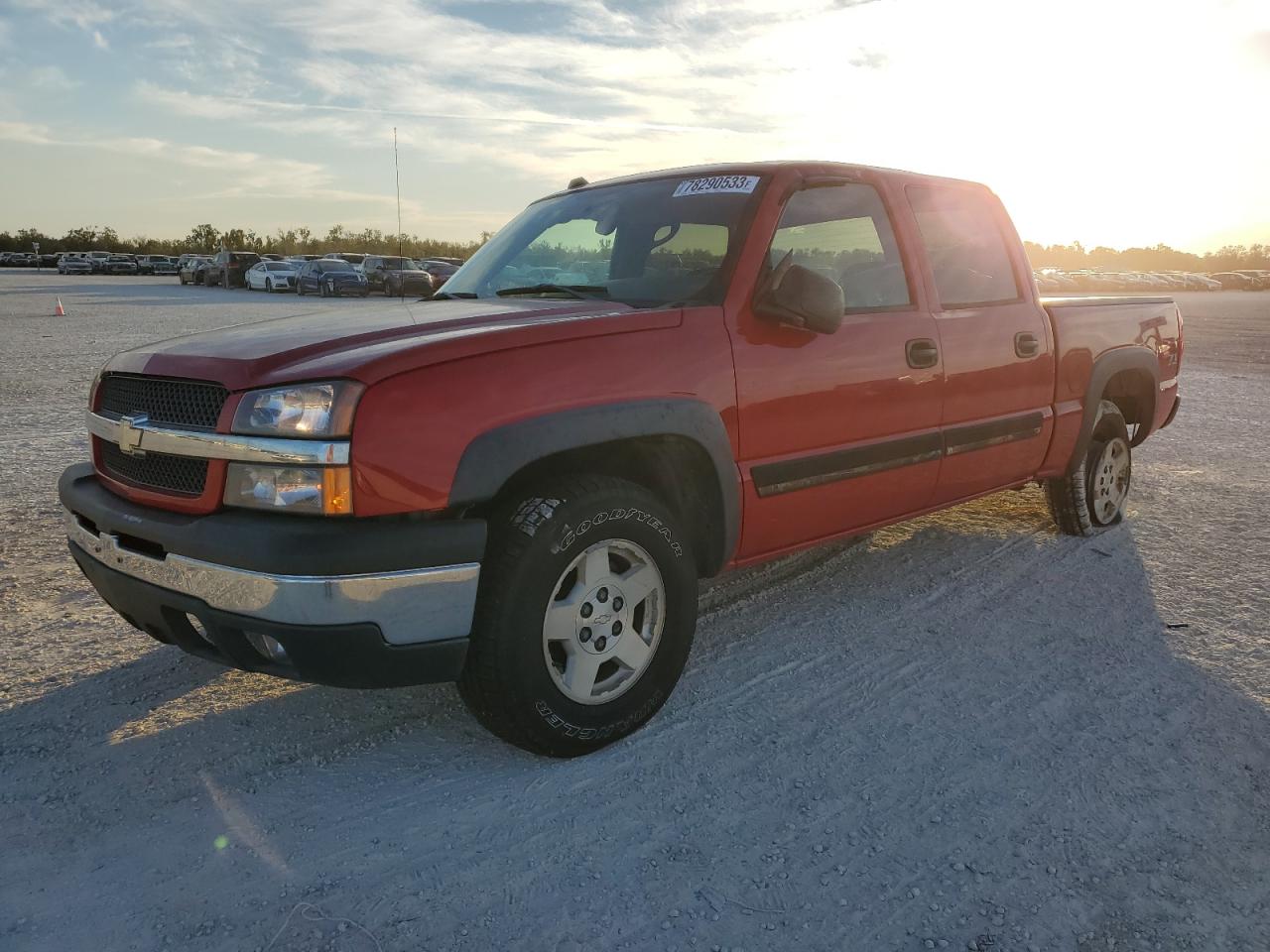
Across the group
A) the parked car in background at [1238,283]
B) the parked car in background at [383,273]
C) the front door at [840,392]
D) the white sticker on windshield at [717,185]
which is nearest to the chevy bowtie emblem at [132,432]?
the front door at [840,392]

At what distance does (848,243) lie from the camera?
389 cm

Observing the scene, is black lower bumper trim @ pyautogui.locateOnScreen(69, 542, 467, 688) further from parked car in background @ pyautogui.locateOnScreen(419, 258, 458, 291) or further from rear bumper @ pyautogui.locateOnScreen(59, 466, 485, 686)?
parked car in background @ pyautogui.locateOnScreen(419, 258, 458, 291)

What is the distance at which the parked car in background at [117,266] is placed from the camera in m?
61.7

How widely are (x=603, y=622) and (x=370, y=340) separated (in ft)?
3.58

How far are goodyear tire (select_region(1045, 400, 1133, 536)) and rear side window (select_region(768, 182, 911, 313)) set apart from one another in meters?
1.86

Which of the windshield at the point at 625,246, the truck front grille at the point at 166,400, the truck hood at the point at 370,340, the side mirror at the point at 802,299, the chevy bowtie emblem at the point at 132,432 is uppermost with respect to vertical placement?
the windshield at the point at 625,246

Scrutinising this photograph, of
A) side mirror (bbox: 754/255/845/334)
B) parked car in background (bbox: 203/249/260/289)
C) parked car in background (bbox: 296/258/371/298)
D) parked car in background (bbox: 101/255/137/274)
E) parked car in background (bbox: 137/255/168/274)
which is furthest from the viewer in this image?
parked car in background (bbox: 137/255/168/274)

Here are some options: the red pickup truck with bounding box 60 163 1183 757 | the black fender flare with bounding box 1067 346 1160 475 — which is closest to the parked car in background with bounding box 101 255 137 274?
the red pickup truck with bounding box 60 163 1183 757

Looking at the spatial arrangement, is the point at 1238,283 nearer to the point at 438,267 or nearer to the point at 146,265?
the point at 438,267

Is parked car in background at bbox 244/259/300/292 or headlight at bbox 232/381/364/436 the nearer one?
headlight at bbox 232/381/364/436

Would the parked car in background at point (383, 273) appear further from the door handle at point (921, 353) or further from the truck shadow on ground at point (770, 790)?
the truck shadow on ground at point (770, 790)

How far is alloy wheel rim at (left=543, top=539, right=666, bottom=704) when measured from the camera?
114 inches

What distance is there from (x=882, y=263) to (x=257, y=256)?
4156cm

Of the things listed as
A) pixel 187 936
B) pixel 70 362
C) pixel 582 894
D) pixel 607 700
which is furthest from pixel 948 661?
pixel 70 362
